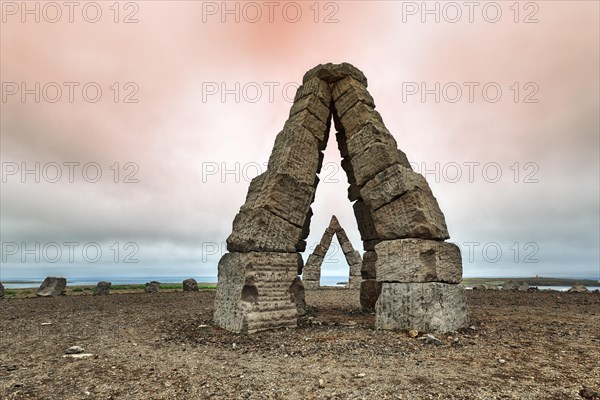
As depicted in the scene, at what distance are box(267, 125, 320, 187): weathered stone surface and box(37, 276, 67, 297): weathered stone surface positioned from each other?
12.4m

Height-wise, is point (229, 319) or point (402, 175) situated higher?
point (402, 175)

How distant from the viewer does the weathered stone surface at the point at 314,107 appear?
8759 millimetres

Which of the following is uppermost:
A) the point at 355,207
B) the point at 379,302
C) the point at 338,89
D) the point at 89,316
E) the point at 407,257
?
the point at 338,89

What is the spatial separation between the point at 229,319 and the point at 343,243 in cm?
1643

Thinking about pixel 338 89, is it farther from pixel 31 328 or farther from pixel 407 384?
pixel 31 328

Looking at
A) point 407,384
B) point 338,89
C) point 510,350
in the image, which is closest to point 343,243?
point 338,89

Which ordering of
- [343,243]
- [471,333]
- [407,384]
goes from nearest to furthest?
[407,384]
[471,333]
[343,243]

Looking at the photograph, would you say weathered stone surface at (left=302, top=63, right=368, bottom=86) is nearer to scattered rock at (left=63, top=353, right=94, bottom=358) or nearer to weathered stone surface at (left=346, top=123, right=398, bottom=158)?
weathered stone surface at (left=346, top=123, right=398, bottom=158)

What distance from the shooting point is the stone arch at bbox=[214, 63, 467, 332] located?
6.48m

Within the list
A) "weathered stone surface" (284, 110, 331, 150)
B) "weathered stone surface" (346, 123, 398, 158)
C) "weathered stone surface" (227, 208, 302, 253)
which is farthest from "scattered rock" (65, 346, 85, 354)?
"weathered stone surface" (346, 123, 398, 158)

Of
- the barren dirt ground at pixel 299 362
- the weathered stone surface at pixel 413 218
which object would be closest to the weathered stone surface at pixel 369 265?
the barren dirt ground at pixel 299 362

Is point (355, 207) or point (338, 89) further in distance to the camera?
point (355, 207)

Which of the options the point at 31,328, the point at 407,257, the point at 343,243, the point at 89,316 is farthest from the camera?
the point at 343,243

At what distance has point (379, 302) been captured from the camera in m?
6.84
